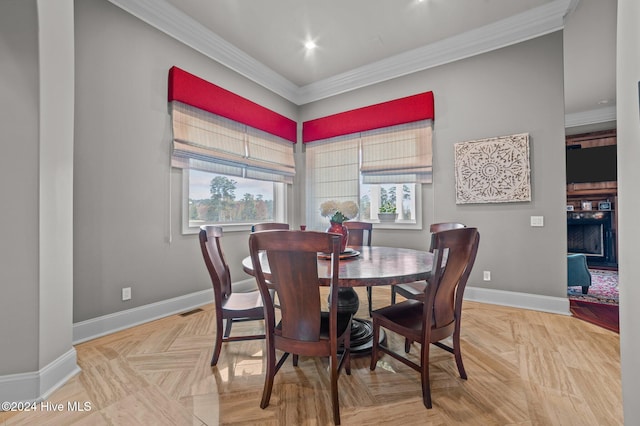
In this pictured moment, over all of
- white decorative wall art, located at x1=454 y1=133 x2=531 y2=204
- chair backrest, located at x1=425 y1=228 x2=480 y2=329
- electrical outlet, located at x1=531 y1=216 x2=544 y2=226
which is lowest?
chair backrest, located at x1=425 y1=228 x2=480 y2=329

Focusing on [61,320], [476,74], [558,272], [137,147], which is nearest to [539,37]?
[476,74]

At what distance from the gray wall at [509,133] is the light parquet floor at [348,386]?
894mm

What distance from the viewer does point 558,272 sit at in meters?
3.01

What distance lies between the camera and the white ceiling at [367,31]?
9.50 ft

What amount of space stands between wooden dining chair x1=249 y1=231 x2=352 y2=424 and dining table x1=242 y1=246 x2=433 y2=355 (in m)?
0.09

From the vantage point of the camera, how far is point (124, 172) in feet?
8.77

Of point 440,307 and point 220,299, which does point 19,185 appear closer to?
point 220,299

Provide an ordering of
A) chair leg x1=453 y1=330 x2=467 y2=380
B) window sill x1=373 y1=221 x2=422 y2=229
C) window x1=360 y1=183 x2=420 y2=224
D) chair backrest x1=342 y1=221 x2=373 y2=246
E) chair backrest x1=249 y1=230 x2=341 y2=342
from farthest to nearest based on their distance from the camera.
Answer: window x1=360 y1=183 x2=420 y2=224, window sill x1=373 y1=221 x2=422 y2=229, chair backrest x1=342 y1=221 x2=373 y2=246, chair leg x1=453 y1=330 x2=467 y2=380, chair backrest x1=249 y1=230 x2=341 y2=342

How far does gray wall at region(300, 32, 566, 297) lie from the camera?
3029 millimetres

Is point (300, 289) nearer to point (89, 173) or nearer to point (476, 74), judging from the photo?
point (89, 173)

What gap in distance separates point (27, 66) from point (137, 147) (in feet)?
3.80

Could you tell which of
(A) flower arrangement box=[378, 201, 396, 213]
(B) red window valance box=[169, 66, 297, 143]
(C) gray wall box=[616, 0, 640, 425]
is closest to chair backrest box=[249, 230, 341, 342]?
(C) gray wall box=[616, 0, 640, 425]

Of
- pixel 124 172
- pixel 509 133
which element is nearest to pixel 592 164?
pixel 509 133

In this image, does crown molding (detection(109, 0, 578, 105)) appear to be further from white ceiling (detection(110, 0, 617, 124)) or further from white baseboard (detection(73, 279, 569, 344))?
white baseboard (detection(73, 279, 569, 344))
